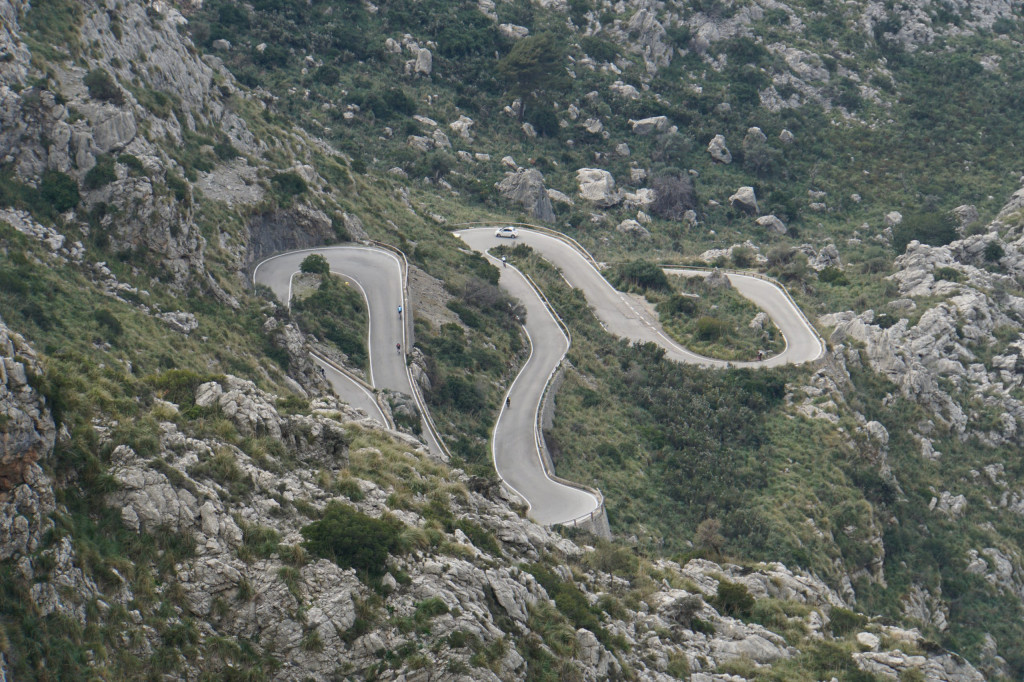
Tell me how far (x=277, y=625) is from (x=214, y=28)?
89.1 m

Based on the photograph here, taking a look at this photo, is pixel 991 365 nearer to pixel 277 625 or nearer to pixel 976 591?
pixel 976 591

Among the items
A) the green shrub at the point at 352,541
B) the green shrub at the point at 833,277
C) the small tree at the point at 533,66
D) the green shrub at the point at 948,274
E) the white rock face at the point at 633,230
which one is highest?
the small tree at the point at 533,66

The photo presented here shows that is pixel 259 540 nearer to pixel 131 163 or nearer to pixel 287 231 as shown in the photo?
pixel 131 163

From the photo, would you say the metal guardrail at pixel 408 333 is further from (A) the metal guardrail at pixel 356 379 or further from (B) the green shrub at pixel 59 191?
(B) the green shrub at pixel 59 191

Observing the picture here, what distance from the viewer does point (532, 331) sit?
68000 mm

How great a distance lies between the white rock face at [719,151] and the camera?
10719cm

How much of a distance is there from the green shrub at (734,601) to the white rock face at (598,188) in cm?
6692

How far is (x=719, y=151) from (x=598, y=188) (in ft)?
Answer: 61.3

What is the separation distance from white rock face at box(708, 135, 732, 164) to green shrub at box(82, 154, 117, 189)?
76.8 metres

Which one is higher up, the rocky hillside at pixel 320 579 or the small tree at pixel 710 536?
the rocky hillside at pixel 320 579

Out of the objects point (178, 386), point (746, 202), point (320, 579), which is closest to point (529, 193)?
point (746, 202)

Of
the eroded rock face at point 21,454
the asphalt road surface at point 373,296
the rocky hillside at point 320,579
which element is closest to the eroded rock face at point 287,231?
the asphalt road surface at point 373,296

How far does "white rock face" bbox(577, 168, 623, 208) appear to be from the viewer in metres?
96.3

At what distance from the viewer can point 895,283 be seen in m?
80.7
